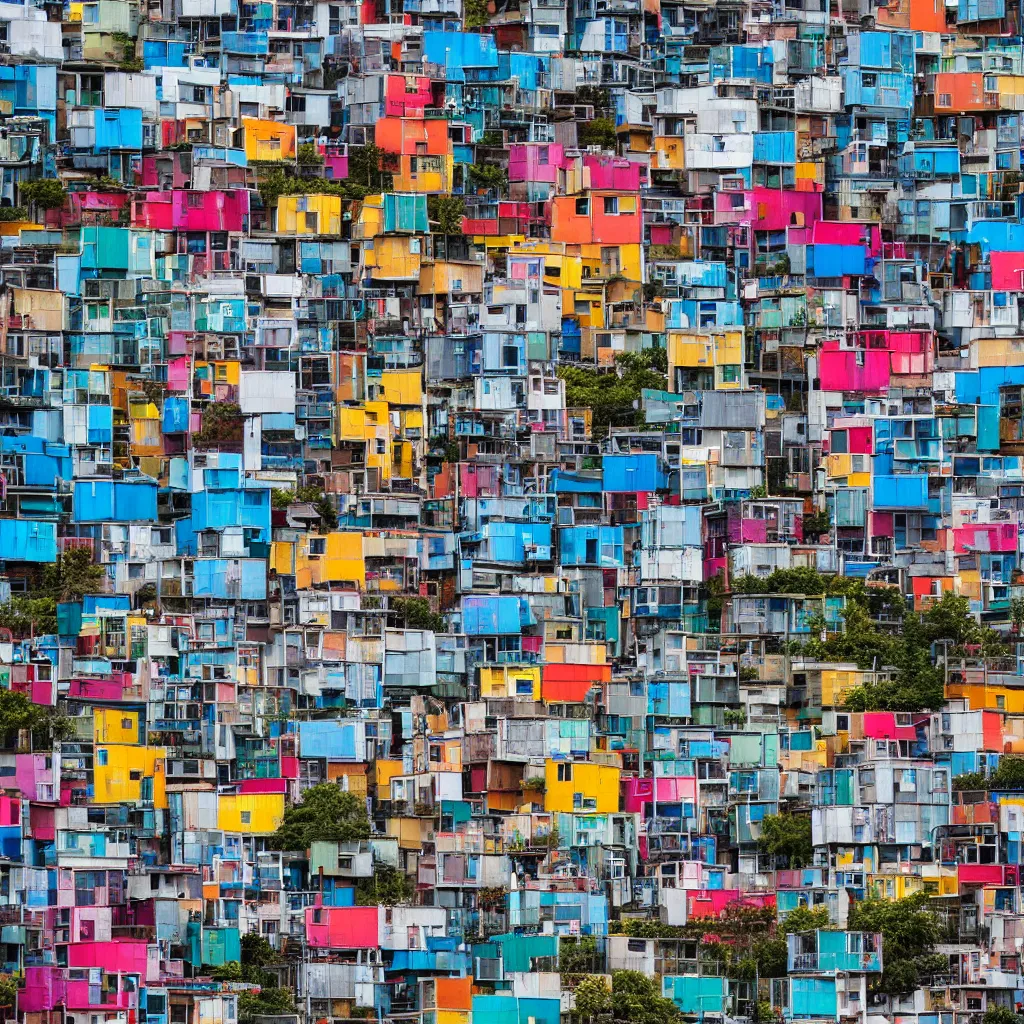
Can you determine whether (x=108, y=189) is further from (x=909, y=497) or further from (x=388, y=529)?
(x=909, y=497)

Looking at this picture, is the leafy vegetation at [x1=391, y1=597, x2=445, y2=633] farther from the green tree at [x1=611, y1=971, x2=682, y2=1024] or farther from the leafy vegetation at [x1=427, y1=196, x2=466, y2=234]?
the leafy vegetation at [x1=427, y1=196, x2=466, y2=234]

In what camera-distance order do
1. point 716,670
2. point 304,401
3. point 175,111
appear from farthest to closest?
1. point 175,111
2. point 304,401
3. point 716,670

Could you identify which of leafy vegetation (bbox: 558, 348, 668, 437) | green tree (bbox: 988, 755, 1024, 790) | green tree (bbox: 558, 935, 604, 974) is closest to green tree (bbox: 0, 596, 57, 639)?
green tree (bbox: 558, 935, 604, 974)

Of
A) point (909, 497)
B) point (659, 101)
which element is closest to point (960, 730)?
point (909, 497)

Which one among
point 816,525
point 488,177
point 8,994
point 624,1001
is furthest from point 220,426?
point 8,994

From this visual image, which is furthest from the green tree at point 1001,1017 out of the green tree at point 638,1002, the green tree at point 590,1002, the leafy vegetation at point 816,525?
the leafy vegetation at point 816,525

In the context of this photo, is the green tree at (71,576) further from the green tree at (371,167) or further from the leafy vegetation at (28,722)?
the green tree at (371,167)

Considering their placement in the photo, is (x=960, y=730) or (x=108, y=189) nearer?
(x=960, y=730)

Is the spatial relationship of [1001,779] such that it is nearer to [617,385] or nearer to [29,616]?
[617,385]
